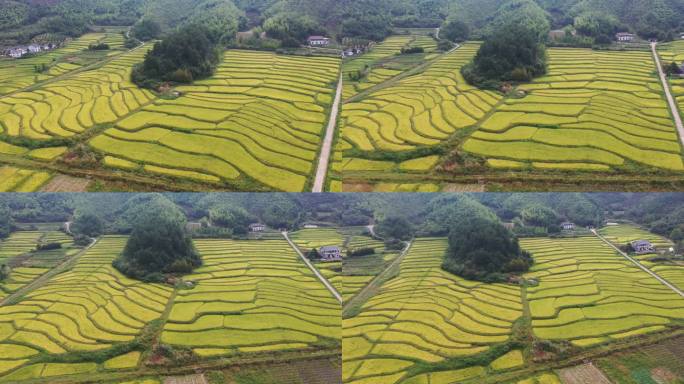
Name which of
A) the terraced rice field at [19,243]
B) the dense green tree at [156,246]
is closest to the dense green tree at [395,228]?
the dense green tree at [156,246]

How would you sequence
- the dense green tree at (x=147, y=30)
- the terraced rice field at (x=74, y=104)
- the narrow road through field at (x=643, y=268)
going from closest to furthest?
the narrow road through field at (x=643, y=268), the terraced rice field at (x=74, y=104), the dense green tree at (x=147, y=30)

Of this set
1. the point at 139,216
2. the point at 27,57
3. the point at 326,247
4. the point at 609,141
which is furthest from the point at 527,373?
the point at 27,57

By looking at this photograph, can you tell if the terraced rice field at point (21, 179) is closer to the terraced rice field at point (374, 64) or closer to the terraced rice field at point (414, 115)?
the terraced rice field at point (414, 115)

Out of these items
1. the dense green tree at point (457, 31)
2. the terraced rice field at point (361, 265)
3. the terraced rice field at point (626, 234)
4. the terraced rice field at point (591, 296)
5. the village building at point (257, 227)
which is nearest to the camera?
the terraced rice field at point (591, 296)

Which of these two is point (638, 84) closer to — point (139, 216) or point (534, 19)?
point (534, 19)

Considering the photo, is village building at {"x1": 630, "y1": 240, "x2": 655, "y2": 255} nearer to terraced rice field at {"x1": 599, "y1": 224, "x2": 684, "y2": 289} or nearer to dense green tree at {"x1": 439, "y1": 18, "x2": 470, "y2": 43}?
terraced rice field at {"x1": 599, "y1": 224, "x2": 684, "y2": 289}

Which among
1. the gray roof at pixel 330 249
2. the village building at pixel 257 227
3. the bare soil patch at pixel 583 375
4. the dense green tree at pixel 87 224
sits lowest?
the bare soil patch at pixel 583 375
